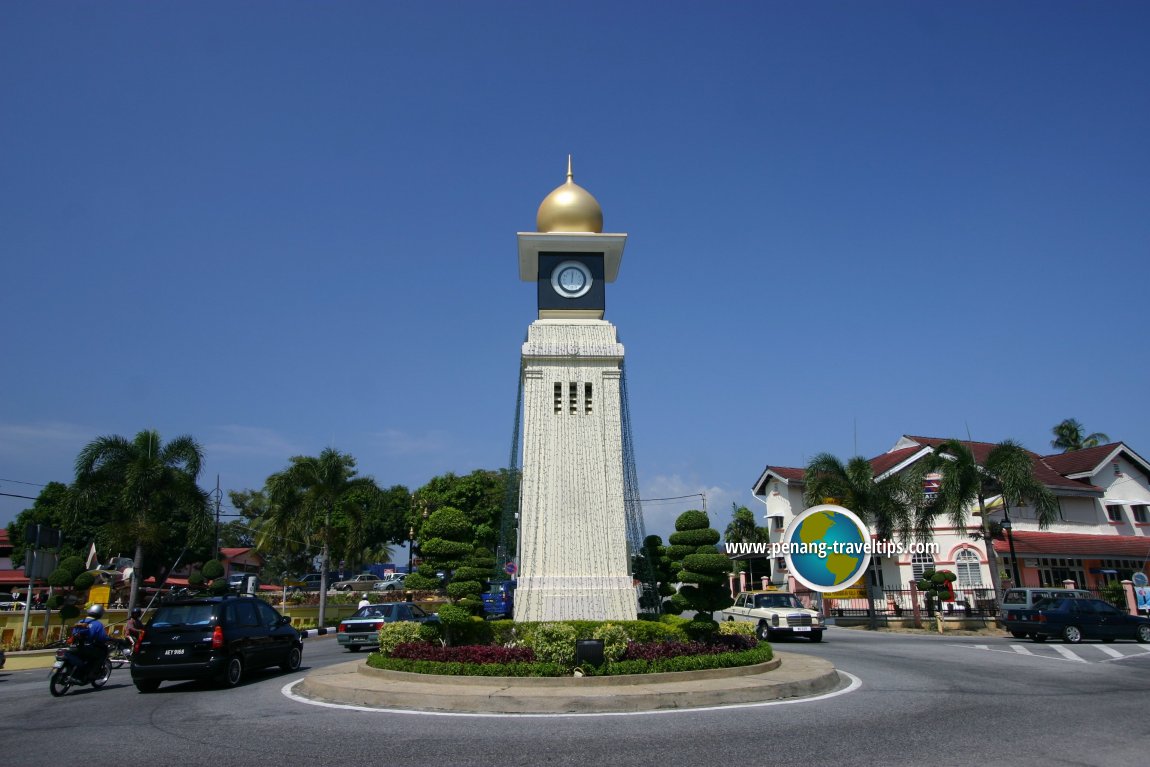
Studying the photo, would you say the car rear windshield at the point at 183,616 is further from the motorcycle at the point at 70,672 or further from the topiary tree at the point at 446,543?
the topiary tree at the point at 446,543

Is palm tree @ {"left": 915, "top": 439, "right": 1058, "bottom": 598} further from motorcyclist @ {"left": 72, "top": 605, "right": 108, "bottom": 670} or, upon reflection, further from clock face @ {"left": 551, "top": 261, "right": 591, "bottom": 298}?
motorcyclist @ {"left": 72, "top": 605, "right": 108, "bottom": 670}

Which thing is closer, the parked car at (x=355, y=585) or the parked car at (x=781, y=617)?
the parked car at (x=781, y=617)

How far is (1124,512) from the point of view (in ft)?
136

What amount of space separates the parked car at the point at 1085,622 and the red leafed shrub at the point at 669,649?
46.9 ft

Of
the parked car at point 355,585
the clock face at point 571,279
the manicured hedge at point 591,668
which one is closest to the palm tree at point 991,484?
the clock face at point 571,279

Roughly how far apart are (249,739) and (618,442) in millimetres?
11572

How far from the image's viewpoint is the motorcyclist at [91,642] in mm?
14211

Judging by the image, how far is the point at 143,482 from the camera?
28938mm

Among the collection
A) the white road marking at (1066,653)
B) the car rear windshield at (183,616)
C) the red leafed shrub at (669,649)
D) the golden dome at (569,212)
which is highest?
the golden dome at (569,212)

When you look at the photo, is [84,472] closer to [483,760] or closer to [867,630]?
[483,760]

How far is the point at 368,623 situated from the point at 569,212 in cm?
1329

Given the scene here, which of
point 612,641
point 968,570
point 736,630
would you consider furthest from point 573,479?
point 968,570

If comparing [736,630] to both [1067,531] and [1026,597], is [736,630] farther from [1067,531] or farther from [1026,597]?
[1067,531]

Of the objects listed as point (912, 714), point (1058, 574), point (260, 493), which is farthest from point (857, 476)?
point (260, 493)
